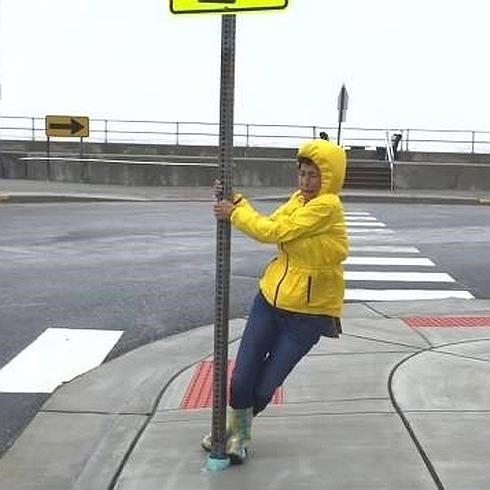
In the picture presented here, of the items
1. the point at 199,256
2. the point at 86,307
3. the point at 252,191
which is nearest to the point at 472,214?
the point at 252,191

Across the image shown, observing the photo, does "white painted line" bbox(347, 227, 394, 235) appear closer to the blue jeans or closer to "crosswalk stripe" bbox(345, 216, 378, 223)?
"crosswalk stripe" bbox(345, 216, 378, 223)

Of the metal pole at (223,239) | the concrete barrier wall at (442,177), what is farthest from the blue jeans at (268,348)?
the concrete barrier wall at (442,177)

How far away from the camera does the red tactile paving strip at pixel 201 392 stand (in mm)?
5715

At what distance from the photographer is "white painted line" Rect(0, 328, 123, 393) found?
648 centimetres

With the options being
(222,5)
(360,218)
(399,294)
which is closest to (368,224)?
(360,218)

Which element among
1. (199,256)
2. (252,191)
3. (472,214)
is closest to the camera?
(199,256)

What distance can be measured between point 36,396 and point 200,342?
180 cm

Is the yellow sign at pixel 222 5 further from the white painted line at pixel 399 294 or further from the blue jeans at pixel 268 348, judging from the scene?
the white painted line at pixel 399 294

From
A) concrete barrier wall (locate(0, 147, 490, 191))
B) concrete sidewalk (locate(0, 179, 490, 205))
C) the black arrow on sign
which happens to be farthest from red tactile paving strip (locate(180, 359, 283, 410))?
concrete barrier wall (locate(0, 147, 490, 191))

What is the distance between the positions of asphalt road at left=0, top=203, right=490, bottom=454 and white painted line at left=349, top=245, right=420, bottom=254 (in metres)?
0.22

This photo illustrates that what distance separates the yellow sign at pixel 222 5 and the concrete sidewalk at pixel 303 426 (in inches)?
86.6

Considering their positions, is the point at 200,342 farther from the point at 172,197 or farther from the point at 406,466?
the point at 172,197

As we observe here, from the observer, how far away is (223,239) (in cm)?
427

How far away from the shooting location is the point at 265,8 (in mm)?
4016
